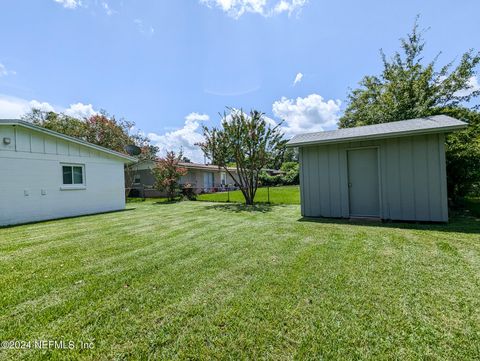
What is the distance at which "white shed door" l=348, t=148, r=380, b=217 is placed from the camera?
7133 millimetres

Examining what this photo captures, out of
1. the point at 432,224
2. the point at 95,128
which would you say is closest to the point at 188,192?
the point at 95,128

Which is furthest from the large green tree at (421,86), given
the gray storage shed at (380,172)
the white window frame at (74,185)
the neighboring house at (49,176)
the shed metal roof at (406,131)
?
the white window frame at (74,185)

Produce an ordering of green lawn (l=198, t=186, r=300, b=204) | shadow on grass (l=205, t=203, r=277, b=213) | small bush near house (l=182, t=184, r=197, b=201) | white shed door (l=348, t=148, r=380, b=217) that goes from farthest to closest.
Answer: small bush near house (l=182, t=184, r=197, b=201) → green lawn (l=198, t=186, r=300, b=204) → shadow on grass (l=205, t=203, r=277, b=213) → white shed door (l=348, t=148, r=380, b=217)

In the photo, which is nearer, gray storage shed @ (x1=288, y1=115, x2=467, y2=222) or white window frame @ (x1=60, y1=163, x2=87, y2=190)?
gray storage shed @ (x1=288, y1=115, x2=467, y2=222)

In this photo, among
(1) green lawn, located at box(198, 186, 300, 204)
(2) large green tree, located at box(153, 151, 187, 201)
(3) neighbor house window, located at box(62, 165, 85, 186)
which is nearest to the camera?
(3) neighbor house window, located at box(62, 165, 85, 186)

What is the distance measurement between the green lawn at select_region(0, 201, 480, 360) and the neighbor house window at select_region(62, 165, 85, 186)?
5.21 m

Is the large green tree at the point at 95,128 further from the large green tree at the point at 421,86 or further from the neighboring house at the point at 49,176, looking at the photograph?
the large green tree at the point at 421,86

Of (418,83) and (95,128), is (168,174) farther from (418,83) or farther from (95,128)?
(418,83)

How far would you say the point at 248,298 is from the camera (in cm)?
258

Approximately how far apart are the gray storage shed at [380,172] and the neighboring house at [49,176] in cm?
875

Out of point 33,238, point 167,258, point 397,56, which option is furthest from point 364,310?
point 397,56

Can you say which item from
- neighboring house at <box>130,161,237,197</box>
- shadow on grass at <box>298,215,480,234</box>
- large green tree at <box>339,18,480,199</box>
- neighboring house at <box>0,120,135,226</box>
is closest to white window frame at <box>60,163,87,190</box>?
neighboring house at <box>0,120,135,226</box>

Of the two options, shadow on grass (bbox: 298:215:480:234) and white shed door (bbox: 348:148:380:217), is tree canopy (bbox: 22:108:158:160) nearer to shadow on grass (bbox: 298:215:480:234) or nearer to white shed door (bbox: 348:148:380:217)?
white shed door (bbox: 348:148:380:217)

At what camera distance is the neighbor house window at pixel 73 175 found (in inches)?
367
